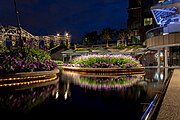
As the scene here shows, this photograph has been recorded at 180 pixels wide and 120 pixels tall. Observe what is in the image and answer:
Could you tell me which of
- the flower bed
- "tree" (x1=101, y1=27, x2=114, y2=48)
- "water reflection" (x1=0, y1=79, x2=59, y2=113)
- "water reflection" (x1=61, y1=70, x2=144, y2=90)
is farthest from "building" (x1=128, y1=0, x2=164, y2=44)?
"water reflection" (x1=0, y1=79, x2=59, y2=113)

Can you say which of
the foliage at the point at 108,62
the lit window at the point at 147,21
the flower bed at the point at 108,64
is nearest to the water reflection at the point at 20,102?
the flower bed at the point at 108,64

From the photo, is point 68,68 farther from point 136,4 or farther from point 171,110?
point 136,4

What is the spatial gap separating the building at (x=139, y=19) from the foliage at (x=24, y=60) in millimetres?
52569

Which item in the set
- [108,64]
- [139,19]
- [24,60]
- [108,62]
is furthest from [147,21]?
[24,60]

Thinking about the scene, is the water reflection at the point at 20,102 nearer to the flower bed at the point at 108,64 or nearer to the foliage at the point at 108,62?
the flower bed at the point at 108,64

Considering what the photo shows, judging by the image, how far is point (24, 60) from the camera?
11781 millimetres

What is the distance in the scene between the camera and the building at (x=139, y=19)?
63750 mm

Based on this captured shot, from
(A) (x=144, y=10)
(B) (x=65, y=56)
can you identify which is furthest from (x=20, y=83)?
(A) (x=144, y=10)

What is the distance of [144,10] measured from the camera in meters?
64.6

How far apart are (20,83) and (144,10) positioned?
58.7 metres

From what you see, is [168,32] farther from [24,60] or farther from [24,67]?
[24,67]

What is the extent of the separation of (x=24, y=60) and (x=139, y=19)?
59.7 metres

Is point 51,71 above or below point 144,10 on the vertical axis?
below

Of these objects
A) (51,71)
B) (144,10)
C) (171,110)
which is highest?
(144,10)
